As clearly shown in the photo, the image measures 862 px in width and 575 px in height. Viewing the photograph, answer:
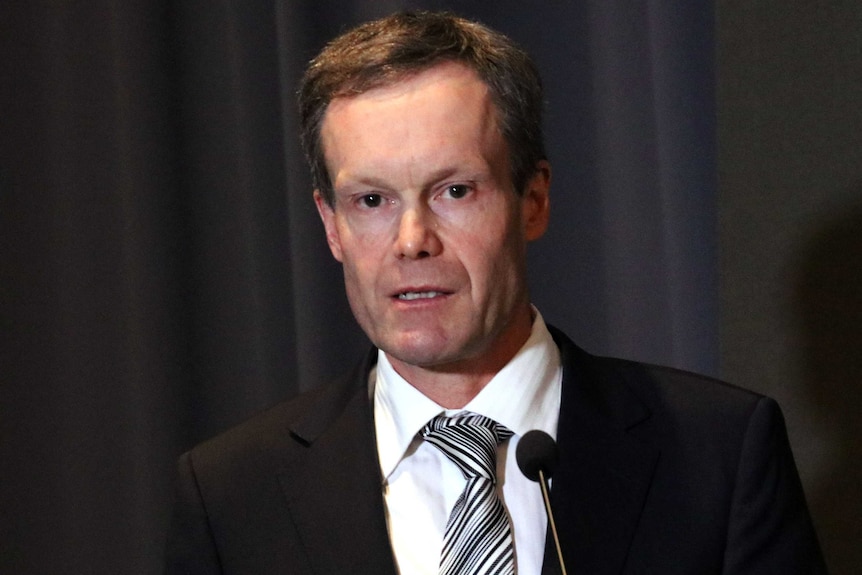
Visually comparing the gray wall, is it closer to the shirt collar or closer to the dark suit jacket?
the dark suit jacket

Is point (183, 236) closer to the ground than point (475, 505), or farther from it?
farther from it

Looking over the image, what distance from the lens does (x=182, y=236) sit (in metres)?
A: 2.79

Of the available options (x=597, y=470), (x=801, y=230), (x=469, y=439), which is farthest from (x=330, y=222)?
(x=801, y=230)

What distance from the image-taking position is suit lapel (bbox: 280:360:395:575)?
1.76m

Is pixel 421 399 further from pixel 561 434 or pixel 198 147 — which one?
pixel 198 147

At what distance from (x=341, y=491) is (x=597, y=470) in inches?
13.1

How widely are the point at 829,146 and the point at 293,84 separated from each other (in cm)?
109

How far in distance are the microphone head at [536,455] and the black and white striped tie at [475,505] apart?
17cm

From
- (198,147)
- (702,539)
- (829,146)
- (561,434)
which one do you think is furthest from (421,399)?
(198,147)

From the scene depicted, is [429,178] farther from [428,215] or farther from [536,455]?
[536,455]

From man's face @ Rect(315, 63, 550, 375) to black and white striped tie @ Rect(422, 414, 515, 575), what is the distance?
0.10 m

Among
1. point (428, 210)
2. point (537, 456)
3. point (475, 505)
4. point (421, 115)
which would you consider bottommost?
point (475, 505)

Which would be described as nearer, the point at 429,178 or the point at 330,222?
the point at 429,178

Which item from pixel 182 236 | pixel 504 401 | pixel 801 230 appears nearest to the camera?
pixel 504 401
